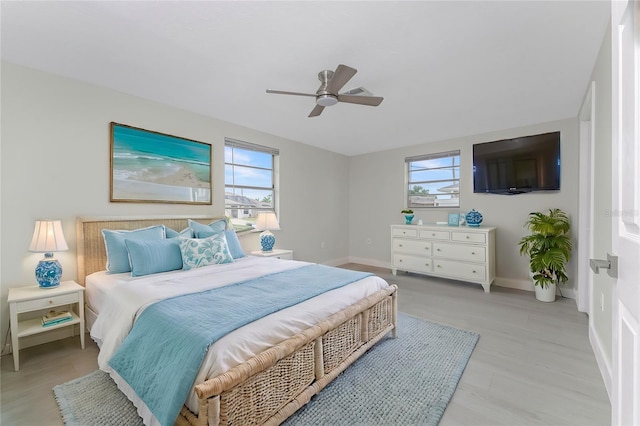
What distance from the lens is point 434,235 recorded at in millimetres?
4648

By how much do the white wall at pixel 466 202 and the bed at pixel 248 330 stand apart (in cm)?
286

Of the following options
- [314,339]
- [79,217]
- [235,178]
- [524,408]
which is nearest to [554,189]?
[524,408]

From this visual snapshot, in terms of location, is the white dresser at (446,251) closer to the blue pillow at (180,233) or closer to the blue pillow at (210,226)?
the blue pillow at (210,226)

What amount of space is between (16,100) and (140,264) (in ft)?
5.80

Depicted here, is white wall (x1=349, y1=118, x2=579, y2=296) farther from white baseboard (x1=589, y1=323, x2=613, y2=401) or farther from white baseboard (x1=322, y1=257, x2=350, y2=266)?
white baseboard (x1=589, y1=323, x2=613, y2=401)

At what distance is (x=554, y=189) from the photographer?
3.92 meters

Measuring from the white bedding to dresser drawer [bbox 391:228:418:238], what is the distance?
2.49 meters

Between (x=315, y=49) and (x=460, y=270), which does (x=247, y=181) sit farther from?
(x=460, y=270)

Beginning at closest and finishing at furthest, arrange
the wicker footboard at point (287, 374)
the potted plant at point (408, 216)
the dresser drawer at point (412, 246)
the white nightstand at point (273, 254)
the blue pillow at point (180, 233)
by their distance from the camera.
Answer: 1. the wicker footboard at point (287, 374)
2. the blue pillow at point (180, 233)
3. the white nightstand at point (273, 254)
4. the dresser drawer at point (412, 246)
5. the potted plant at point (408, 216)

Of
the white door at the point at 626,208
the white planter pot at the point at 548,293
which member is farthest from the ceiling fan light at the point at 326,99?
the white planter pot at the point at 548,293

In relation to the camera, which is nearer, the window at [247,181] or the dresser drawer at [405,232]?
the window at [247,181]

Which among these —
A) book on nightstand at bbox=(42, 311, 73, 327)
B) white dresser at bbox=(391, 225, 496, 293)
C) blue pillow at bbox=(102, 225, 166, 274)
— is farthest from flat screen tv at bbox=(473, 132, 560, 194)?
book on nightstand at bbox=(42, 311, 73, 327)

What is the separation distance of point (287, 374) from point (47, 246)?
235 cm

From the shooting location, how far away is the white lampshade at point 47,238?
239cm
